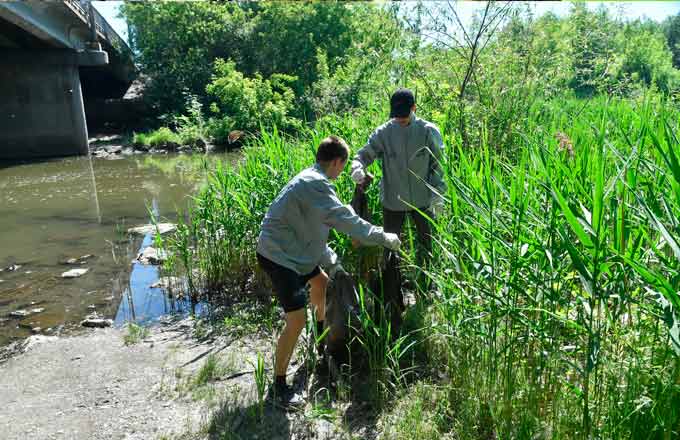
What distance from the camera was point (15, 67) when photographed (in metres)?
20.4

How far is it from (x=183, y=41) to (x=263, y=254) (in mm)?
27547

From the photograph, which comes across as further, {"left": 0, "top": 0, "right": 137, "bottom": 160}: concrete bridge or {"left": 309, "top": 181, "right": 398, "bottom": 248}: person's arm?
{"left": 0, "top": 0, "right": 137, "bottom": 160}: concrete bridge

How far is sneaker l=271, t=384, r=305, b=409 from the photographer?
3.32 m

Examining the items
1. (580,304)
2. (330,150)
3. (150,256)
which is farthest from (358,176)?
(150,256)

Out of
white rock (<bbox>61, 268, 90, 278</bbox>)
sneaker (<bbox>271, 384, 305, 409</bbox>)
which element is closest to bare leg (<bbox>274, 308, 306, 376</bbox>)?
sneaker (<bbox>271, 384, 305, 409</bbox>)

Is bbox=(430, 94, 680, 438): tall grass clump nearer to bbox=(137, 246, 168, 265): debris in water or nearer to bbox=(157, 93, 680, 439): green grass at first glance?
bbox=(157, 93, 680, 439): green grass

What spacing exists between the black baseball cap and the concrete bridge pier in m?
20.0

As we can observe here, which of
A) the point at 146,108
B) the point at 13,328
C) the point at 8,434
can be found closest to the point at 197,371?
the point at 8,434

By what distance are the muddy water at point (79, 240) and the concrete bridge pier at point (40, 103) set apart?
3.04 metres

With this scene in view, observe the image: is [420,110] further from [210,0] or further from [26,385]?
[210,0]

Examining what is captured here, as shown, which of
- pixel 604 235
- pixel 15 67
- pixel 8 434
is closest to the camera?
pixel 604 235

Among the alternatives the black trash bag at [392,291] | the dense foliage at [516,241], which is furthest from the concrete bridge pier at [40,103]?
the black trash bag at [392,291]

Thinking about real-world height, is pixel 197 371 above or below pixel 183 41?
below

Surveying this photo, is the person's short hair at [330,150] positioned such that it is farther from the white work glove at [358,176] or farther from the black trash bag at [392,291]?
the black trash bag at [392,291]
